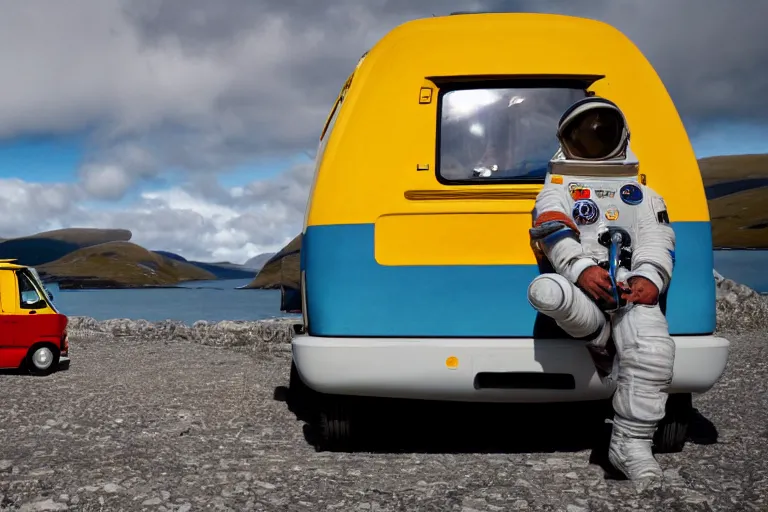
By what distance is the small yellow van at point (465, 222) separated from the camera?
3494 mm

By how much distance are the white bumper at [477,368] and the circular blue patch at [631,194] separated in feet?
2.28

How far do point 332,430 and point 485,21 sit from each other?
2348 millimetres

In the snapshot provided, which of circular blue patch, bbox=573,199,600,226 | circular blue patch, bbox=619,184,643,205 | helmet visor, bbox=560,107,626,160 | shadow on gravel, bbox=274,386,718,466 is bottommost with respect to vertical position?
shadow on gravel, bbox=274,386,718,466

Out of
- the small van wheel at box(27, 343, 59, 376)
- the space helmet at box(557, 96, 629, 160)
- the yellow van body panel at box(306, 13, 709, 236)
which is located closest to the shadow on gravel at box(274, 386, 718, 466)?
the yellow van body panel at box(306, 13, 709, 236)

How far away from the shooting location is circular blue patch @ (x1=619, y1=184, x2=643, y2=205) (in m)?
3.43

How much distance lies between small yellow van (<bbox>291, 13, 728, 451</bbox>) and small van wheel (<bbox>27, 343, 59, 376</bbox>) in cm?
584

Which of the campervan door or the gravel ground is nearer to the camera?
the gravel ground

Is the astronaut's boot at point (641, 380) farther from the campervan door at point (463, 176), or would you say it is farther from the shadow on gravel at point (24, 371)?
the shadow on gravel at point (24, 371)

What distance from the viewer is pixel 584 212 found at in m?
3.40

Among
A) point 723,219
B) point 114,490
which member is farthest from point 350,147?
point 723,219

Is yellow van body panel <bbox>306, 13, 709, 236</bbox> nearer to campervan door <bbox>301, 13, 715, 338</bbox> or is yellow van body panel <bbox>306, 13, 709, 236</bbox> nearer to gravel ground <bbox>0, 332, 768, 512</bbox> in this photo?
campervan door <bbox>301, 13, 715, 338</bbox>

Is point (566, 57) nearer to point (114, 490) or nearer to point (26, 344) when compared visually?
point (114, 490)

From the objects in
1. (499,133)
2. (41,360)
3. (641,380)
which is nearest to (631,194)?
(499,133)

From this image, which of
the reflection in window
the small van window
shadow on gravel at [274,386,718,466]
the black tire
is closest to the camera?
the small van window
